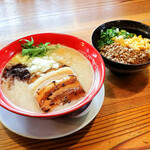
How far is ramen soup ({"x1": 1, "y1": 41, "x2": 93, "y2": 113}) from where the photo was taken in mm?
1114

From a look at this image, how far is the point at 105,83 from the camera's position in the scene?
153 centimetres

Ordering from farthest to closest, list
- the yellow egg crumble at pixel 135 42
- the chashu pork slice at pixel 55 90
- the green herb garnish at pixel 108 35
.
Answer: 1. the green herb garnish at pixel 108 35
2. the yellow egg crumble at pixel 135 42
3. the chashu pork slice at pixel 55 90

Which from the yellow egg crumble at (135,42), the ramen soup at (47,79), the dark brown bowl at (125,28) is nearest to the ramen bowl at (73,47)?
the ramen soup at (47,79)

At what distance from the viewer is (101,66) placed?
4.01 ft

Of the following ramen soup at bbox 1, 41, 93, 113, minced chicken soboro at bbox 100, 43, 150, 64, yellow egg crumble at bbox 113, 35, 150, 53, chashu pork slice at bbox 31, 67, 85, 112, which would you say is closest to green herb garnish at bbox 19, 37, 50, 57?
ramen soup at bbox 1, 41, 93, 113

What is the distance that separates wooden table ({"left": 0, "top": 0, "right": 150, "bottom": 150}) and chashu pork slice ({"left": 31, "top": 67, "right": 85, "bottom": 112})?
258mm

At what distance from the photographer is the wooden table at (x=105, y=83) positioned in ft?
3.69

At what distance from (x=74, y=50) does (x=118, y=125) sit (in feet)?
2.40

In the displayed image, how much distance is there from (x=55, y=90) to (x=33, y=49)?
0.50 metres

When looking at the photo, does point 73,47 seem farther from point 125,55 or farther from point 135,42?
point 135,42

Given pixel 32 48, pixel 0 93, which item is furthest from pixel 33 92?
pixel 32 48

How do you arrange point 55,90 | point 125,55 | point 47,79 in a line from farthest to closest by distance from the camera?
point 125,55, point 47,79, point 55,90

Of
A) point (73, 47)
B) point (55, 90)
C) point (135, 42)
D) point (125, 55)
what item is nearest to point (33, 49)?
point (73, 47)

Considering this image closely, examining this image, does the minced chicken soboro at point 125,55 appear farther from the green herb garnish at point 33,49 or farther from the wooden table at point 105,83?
the green herb garnish at point 33,49
